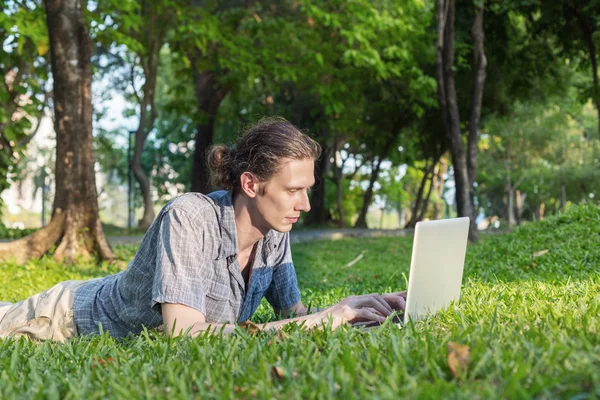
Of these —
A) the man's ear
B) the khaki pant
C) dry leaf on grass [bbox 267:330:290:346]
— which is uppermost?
the man's ear

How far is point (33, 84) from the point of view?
11367 millimetres

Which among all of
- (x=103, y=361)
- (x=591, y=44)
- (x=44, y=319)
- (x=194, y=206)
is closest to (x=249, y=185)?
(x=194, y=206)

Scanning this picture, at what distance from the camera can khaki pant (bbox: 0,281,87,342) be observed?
3.82m

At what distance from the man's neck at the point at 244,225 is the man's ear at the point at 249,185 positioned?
87 millimetres

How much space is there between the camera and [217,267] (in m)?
3.62

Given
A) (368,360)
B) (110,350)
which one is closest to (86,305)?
(110,350)

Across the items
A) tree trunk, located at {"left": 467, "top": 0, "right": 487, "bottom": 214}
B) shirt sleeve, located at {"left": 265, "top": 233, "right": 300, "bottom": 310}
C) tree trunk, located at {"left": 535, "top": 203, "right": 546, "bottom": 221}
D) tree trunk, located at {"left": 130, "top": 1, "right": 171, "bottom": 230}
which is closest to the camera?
shirt sleeve, located at {"left": 265, "top": 233, "right": 300, "bottom": 310}

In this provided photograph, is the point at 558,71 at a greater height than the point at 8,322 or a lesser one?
greater

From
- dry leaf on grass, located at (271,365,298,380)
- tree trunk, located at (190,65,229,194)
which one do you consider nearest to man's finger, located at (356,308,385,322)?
dry leaf on grass, located at (271,365,298,380)

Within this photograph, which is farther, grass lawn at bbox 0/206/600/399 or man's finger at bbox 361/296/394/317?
man's finger at bbox 361/296/394/317

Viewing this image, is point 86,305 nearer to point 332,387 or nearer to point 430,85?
point 332,387

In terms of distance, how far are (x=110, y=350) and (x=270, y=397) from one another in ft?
4.33

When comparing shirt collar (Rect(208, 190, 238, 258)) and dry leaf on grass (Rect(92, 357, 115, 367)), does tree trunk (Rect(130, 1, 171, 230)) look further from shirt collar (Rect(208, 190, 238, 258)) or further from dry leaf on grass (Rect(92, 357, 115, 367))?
dry leaf on grass (Rect(92, 357, 115, 367))

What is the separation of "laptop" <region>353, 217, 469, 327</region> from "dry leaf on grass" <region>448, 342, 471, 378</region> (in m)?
0.55
